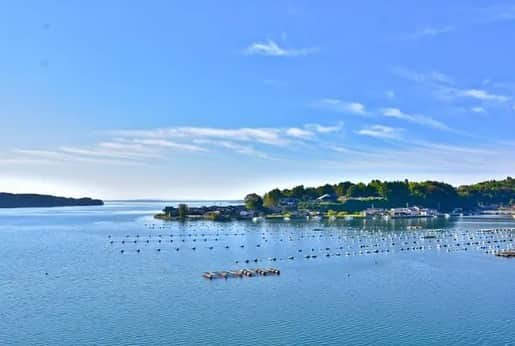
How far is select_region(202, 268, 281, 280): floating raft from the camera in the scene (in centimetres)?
5342

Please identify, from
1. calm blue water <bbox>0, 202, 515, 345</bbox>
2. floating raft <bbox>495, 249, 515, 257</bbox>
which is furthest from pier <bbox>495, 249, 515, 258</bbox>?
calm blue water <bbox>0, 202, 515, 345</bbox>

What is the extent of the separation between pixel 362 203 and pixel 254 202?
37.2 m

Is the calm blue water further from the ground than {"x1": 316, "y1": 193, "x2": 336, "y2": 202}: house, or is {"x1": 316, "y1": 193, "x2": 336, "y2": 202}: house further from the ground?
{"x1": 316, "y1": 193, "x2": 336, "y2": 202}: house

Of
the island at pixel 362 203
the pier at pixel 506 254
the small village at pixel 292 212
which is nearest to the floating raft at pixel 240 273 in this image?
the pier at pixel 506 254

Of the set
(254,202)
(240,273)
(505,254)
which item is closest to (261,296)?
(240,273)

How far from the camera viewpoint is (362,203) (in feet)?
589

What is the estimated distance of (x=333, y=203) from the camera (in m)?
179

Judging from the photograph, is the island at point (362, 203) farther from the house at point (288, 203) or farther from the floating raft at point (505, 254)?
the floating raft at point (505, 254)

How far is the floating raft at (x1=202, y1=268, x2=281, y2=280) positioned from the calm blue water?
4.64 feet

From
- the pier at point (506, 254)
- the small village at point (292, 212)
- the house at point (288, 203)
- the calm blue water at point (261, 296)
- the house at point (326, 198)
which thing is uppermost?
the house at point (326, 198)

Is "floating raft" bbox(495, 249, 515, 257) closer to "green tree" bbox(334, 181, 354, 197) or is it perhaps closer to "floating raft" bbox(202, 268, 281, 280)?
"floating raft" bbox(202, 268, 281, 280)

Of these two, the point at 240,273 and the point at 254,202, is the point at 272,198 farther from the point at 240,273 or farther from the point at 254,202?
the point at 240,273

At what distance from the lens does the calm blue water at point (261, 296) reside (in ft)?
113

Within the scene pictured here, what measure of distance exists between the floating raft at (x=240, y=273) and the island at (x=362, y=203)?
9851cm
